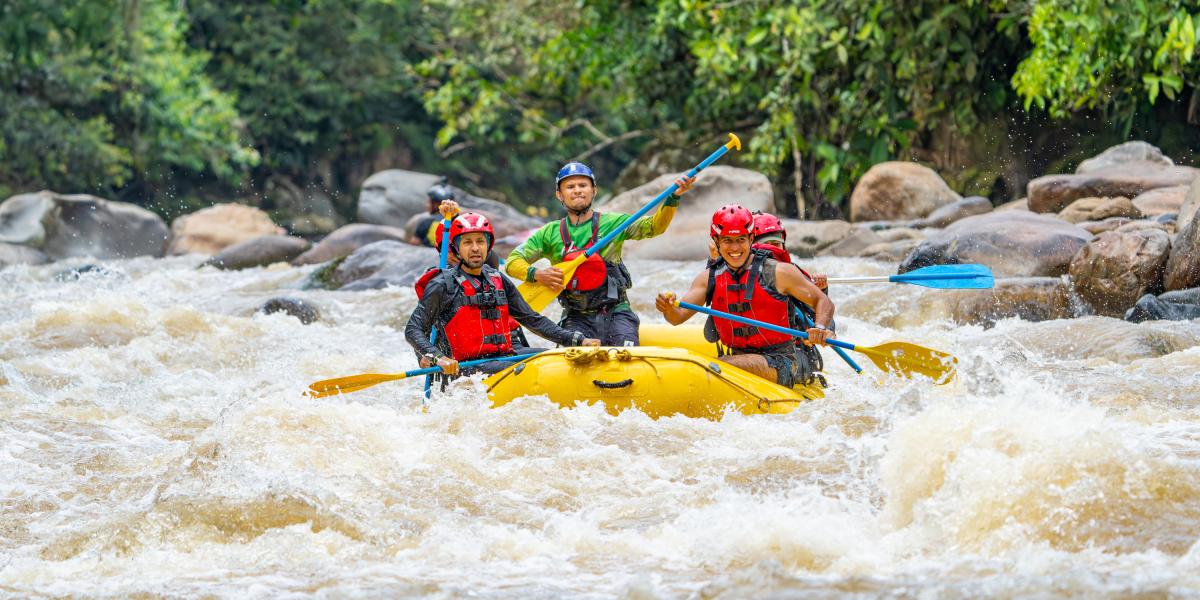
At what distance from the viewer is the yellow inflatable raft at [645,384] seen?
5598mm

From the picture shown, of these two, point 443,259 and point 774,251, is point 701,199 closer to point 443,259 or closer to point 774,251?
point 774,251

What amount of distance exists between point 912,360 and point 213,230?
1423cm

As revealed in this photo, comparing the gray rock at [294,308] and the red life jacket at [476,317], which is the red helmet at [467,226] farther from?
the gray rock at [294,308]

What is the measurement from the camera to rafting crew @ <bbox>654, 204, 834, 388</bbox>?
5.90 metres

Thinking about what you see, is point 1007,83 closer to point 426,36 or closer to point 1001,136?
point 1001,136

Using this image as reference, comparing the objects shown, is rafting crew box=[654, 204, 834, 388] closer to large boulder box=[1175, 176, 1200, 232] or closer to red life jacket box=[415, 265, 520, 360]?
red life jacket box=[415, 265, 520, 360]

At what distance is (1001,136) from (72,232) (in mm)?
11568

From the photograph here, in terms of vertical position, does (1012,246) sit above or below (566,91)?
below

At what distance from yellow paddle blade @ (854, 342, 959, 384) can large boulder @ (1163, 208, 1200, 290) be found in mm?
3020

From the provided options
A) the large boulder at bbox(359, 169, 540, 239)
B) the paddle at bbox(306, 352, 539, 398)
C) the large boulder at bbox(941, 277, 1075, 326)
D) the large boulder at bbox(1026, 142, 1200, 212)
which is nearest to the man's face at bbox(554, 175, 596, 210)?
the paddle at bbox(306, 352, 539, 398)

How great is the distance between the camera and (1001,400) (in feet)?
15.8

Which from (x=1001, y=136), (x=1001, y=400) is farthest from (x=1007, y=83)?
(x=1001, y=400)

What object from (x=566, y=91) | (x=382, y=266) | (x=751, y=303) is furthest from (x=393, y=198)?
(x=751, y=303)

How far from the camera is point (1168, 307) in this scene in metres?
8.30
